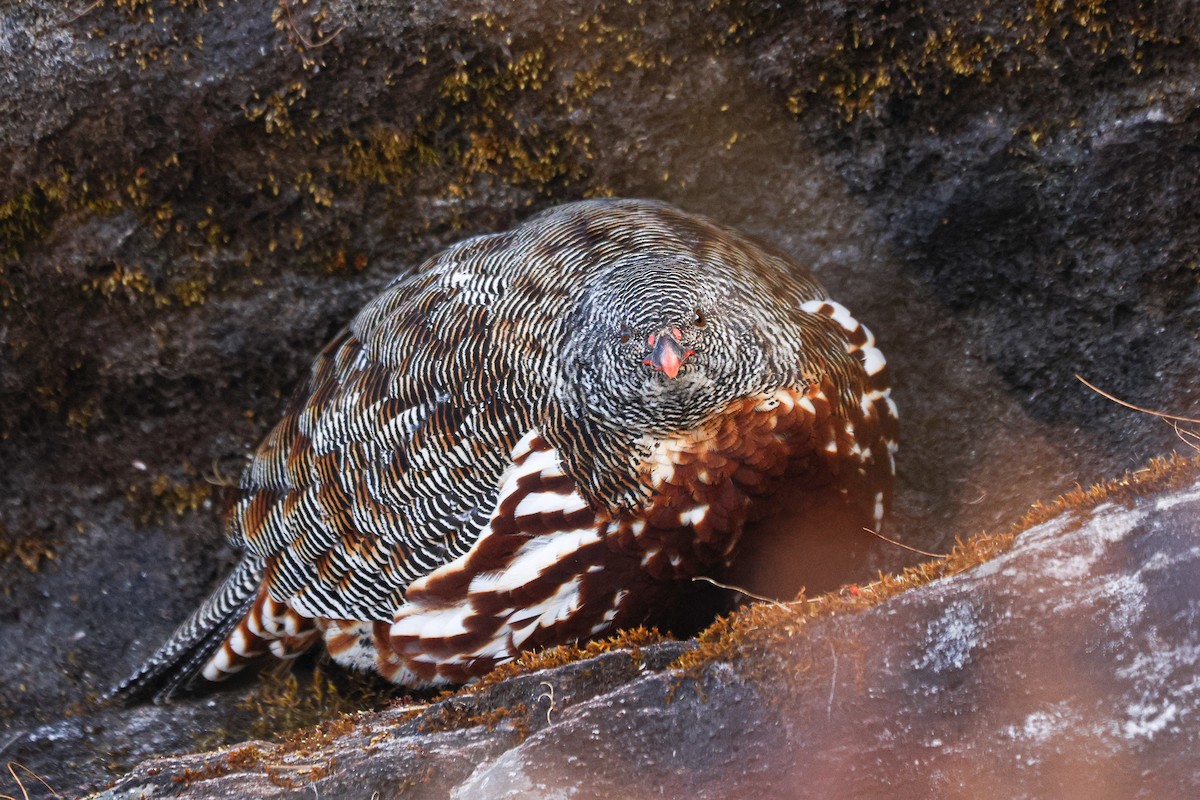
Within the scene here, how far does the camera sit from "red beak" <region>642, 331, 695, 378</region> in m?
2.75

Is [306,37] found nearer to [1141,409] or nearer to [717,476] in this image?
[717,476]

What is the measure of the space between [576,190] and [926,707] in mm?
2606

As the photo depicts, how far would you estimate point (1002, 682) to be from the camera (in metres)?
2.20

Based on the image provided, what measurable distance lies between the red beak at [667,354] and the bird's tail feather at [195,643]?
1.98 meters

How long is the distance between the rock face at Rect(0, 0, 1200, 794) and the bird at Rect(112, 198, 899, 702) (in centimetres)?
50

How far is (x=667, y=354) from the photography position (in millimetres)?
2768

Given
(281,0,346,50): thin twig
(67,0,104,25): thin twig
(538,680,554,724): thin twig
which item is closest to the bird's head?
(538,680,554,724): thin twig

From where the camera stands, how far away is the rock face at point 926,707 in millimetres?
2078

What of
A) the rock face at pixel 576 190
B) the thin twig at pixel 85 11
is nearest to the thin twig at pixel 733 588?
the rock face at pixel 576 190

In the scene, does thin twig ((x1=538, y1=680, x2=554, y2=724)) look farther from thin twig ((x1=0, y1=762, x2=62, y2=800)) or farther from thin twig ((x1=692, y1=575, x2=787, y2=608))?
thin twig ((x1=0, y1=762, x2=62, y2=800))

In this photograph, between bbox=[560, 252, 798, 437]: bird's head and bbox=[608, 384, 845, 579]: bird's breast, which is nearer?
bbox=[560, 252, 798, 437]: bird's head

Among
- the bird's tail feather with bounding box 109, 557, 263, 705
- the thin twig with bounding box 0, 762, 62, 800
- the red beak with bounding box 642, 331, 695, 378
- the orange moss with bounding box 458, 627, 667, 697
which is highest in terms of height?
the red beak with bounding box 642, 331, 695, 378

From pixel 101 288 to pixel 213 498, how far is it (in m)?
1.11

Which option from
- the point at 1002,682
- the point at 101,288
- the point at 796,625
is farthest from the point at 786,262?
the point at 101,288
